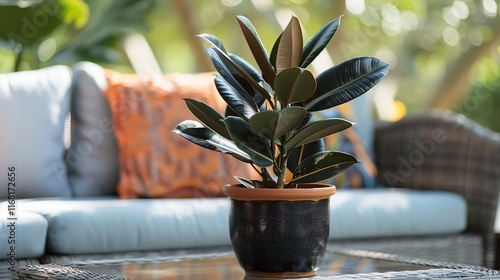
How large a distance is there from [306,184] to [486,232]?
1.47 metres

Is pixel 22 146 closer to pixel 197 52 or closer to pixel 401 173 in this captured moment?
pixel 401 173

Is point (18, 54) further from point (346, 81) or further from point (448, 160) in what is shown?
point (346, 81)

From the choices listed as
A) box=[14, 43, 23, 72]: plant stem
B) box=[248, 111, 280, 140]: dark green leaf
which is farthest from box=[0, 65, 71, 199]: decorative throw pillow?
box=[248, 111, 280, 140]: dark green leaf

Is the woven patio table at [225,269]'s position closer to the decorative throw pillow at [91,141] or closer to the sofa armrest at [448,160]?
the decorative throw pillow at [91,141]

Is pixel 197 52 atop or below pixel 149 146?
atop

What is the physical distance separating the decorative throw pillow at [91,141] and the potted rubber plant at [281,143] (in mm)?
1194

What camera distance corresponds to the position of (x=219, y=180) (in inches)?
102

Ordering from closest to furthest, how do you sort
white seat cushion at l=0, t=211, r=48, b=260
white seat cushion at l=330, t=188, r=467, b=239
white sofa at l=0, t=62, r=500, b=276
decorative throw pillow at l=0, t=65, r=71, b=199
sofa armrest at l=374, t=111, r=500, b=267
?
white seat cushion at l=0, t=211, r=48, b=260
white sofa at l=0, t=62, r=500, b=276
decorative throw pillow at l=0, t=65, r=71, b=199
white seat cushion at l=330, t=188, r=467, b=239
sofa armrest at l=374, t=111, r=500, b=267

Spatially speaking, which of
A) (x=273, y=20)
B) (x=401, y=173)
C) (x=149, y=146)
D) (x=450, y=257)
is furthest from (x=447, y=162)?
(x=273, y=20)

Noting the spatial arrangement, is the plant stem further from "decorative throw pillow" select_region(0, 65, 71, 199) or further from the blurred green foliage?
"decorative throw pillow" select_region(0, 65, 71, 199)

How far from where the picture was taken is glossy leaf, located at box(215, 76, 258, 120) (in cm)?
146

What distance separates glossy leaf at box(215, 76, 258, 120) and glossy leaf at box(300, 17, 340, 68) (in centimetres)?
13

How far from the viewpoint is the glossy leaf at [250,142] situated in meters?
1.39

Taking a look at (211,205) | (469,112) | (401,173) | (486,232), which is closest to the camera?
(211,205)
